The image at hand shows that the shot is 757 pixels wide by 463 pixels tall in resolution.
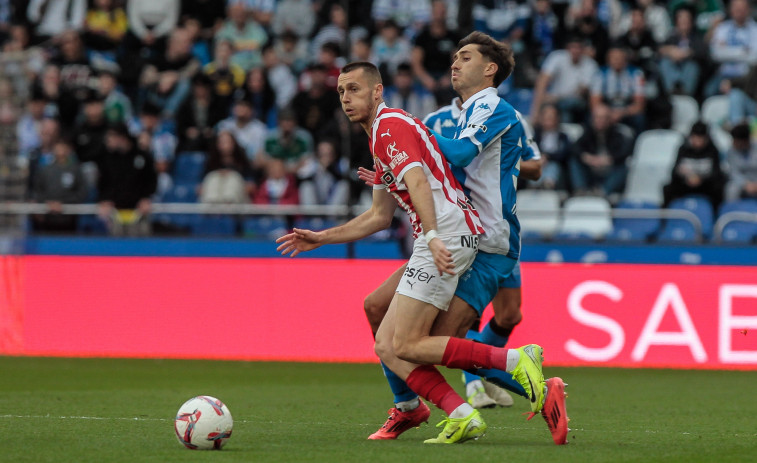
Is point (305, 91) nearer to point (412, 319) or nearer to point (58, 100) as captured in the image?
point (58, 100)

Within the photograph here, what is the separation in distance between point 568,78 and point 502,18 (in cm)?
148

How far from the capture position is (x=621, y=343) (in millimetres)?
12484

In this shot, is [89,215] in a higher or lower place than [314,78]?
lower

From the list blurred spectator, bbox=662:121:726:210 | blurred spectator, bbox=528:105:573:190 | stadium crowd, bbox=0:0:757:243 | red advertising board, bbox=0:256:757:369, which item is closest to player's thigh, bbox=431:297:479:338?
red advertising board, bbox=0:256:757:369

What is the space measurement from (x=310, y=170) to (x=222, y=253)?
1.80 meters

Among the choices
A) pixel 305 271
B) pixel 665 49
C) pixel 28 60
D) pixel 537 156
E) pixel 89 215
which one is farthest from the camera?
pixel 28 60

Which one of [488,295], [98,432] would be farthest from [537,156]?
[98,432]

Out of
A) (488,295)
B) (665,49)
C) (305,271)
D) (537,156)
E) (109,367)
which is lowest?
(109,367)

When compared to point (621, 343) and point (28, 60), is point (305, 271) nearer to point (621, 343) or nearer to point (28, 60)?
point (621, 343)

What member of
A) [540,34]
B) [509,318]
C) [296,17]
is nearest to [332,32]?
[296,17]

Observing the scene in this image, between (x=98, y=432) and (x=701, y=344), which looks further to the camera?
(x=701, y=344)

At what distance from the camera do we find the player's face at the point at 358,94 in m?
6.36

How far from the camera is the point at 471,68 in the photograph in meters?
6.72

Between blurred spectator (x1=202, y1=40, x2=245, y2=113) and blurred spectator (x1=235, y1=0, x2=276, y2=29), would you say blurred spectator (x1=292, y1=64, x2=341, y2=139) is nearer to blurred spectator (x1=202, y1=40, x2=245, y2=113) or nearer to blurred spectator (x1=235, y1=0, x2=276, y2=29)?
blurred spectator (x1=202, y1=40, x2=245, y2=113)
